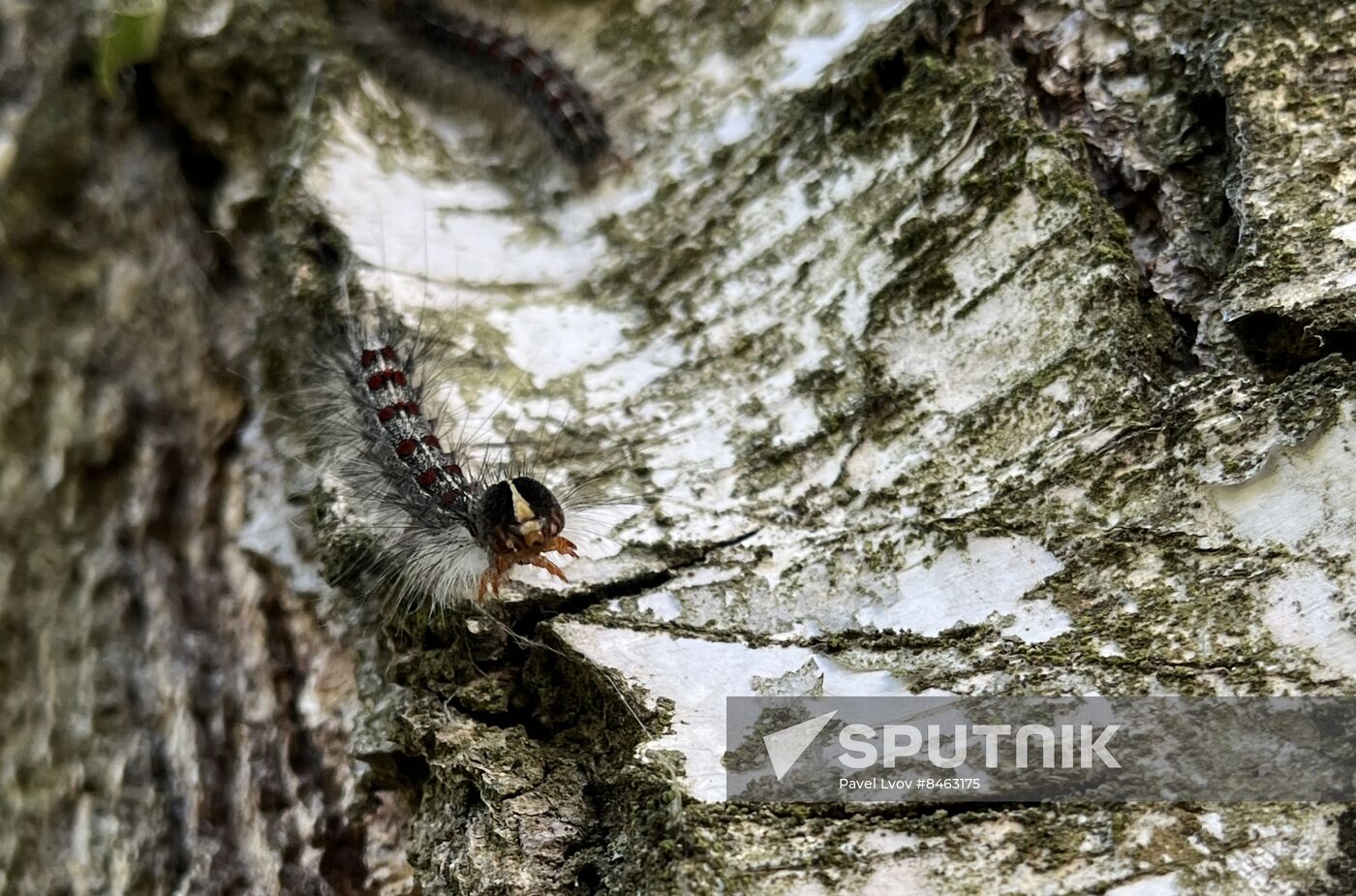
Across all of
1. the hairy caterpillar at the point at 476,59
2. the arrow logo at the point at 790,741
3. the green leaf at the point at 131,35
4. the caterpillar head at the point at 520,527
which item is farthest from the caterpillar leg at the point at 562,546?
the green leaf at the point at 131,35

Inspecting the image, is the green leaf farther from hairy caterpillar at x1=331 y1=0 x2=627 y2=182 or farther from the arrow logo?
the arrow logo

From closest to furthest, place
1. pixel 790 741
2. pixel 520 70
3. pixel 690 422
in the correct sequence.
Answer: pixel 790 741 < pixel 690 422 < pixel 520 70

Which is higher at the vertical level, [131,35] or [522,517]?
[131,35]

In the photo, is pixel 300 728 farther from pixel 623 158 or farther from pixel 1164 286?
pixel 1164 286

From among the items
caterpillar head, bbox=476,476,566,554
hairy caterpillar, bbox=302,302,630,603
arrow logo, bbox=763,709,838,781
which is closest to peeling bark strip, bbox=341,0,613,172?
hairy caterpillar, bbox=302,302,630,603

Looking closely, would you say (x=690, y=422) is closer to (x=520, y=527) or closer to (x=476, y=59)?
(x=520, y=527)

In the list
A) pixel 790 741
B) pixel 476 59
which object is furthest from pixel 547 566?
pixel 476 59

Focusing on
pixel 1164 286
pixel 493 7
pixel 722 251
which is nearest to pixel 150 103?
pixel 493 7
